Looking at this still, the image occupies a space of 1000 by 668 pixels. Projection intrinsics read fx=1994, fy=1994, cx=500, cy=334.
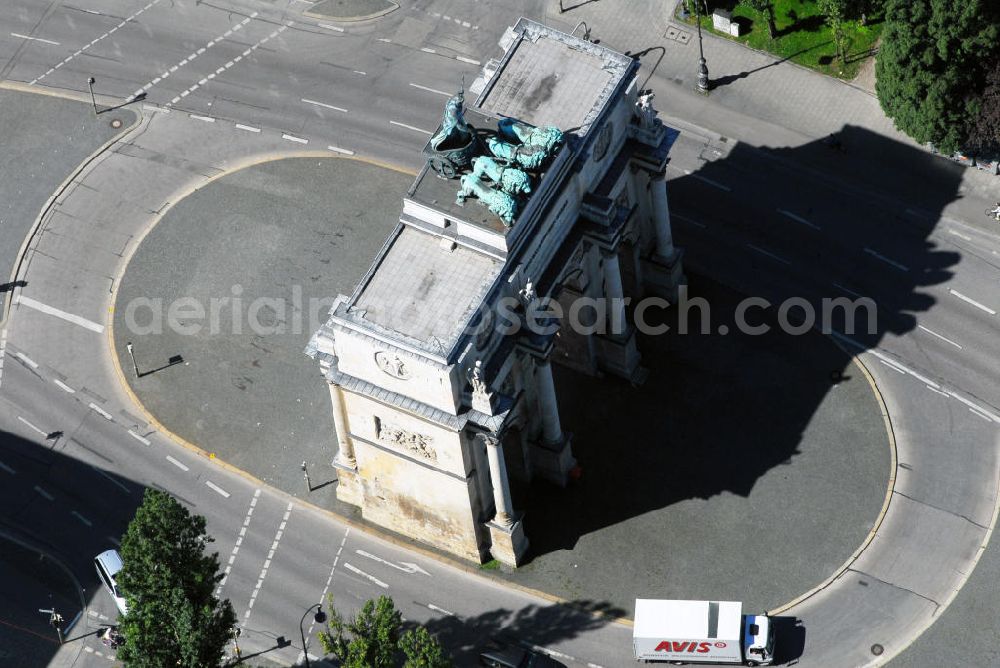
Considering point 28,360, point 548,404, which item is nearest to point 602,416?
point 548,404

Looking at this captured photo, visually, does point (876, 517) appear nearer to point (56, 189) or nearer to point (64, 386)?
point (64, 386)

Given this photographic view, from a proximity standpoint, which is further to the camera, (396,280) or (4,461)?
(4,461)

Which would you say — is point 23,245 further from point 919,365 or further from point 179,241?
point 919,365

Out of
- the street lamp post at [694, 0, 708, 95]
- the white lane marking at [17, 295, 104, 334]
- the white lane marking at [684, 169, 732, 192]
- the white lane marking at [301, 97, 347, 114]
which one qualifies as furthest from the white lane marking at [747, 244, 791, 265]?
the white lane marking at [17, 295, 104, 334]

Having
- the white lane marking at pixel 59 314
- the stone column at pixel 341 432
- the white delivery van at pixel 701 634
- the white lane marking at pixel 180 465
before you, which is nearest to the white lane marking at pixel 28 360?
the white lane marking at pixel 59 314

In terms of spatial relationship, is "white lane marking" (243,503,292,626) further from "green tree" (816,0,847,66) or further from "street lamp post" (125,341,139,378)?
"green tree" (816,0,847,66)

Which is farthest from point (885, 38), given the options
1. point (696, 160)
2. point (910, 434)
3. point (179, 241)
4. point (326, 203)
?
point (179, 241)

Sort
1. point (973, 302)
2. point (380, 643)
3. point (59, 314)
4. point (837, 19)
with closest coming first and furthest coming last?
point (380, 643), point (973, 302), point (59, 314), point (837, 19)
